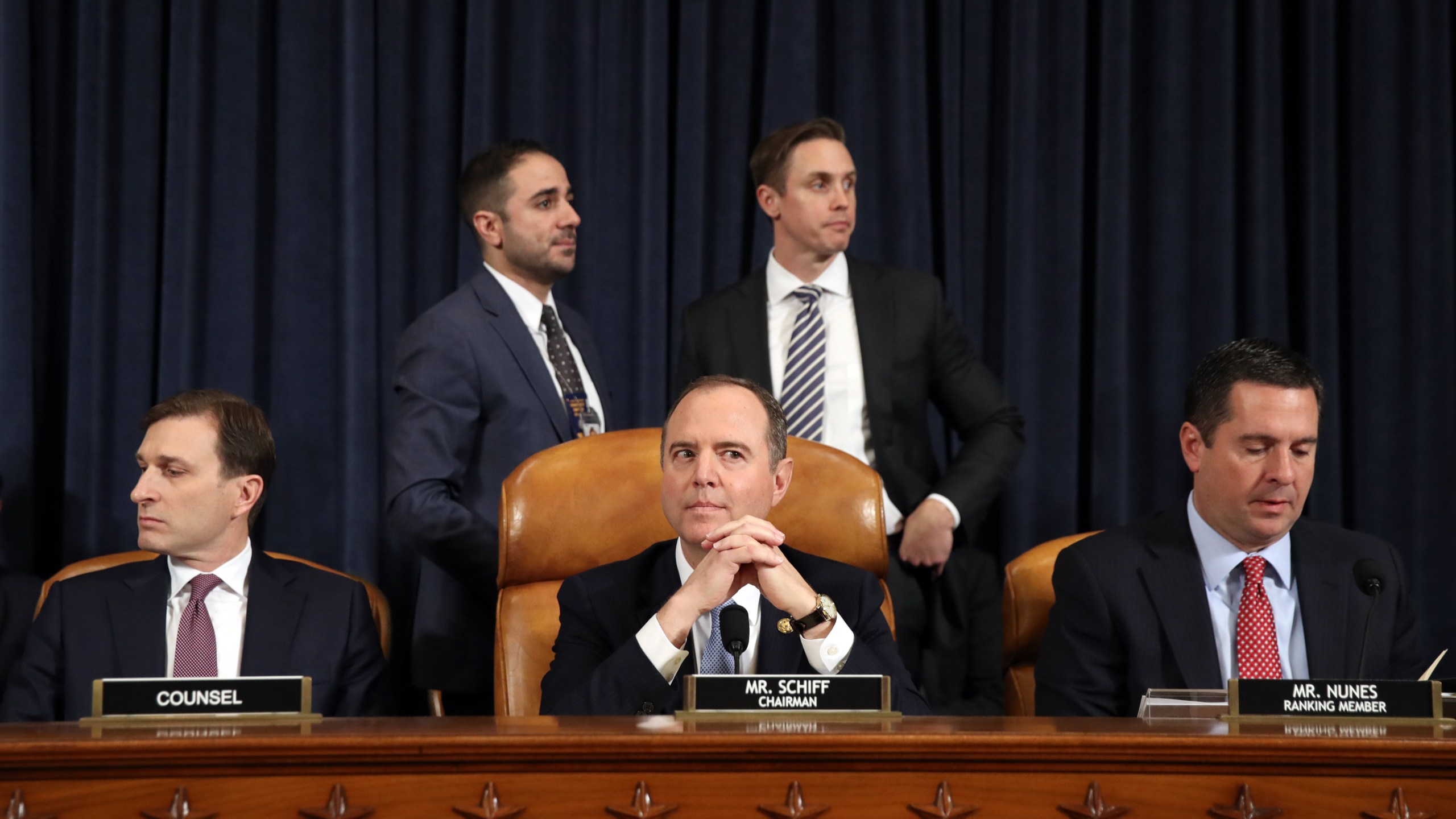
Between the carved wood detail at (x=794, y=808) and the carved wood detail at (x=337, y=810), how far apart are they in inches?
17.0

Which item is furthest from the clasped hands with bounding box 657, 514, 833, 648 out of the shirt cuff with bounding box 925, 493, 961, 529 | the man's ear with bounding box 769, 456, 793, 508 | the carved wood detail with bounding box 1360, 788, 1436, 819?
the shirt cuff with bounding box 925, 493, 961, 529

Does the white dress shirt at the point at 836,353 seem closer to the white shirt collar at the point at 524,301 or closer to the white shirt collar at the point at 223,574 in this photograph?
the white shirt collar at the point at 524,301

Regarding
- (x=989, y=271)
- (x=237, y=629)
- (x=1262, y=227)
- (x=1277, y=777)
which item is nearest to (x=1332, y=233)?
(x=1262, y=227)

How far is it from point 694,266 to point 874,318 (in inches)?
29.7

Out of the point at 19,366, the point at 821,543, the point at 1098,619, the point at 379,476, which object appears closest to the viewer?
the point at 1098,619

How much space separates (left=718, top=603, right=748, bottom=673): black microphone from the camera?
186 centimetres

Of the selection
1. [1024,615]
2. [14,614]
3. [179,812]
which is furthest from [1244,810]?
[14,614]

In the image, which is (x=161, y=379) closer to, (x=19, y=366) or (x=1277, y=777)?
(x=19, y=366)

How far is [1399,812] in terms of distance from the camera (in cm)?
147

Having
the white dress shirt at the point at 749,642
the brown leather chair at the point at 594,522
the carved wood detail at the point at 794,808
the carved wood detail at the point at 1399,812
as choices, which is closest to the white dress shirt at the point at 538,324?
the brown leather chair at the point at 594,522

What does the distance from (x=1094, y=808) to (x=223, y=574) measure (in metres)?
1.81

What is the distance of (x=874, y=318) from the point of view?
3.23 metres

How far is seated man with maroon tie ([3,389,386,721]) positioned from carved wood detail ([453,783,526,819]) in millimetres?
1173

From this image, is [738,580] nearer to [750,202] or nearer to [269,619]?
[269,619]
